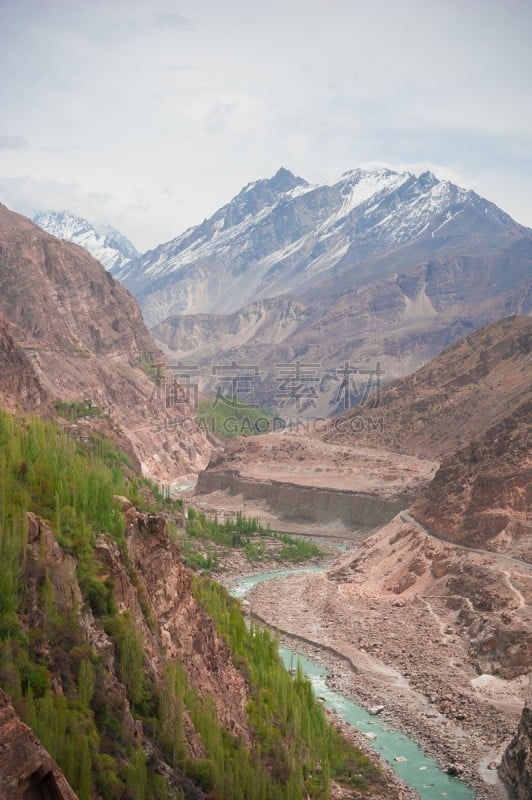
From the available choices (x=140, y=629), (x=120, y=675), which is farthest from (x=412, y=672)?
(x=120, y=675)

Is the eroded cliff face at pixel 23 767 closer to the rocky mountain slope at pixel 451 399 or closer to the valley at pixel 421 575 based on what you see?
the valley at pixel 421 575

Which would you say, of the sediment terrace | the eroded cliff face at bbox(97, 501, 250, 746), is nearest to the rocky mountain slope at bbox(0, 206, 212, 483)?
the sediment terrace

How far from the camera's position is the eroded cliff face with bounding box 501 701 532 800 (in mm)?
36438

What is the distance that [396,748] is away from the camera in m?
43.6

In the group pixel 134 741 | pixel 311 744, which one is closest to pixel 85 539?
pixel 134 741

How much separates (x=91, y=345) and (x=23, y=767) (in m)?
152

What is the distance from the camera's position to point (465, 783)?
39.2 m

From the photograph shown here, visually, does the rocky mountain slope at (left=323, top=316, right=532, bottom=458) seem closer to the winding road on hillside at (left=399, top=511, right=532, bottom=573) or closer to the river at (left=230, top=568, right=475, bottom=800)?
the winding road on hillside at (left=399, top=511, right=532, bottom=573)

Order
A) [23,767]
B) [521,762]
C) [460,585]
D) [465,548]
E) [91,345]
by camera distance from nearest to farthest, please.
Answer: [23,767], [521,762], [460,585], [465,548], [91,345]

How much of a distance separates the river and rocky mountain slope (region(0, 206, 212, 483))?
7428 centimetres

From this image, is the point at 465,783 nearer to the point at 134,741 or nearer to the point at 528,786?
the point at 528,786

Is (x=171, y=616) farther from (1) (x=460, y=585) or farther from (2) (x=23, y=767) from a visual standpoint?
(1) (x=460, y=585)

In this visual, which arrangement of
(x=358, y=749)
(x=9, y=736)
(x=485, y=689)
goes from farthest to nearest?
(x=485, y=689) → (x=358, y=749) → (x=9, y=736)

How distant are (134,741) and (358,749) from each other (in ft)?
61.3
